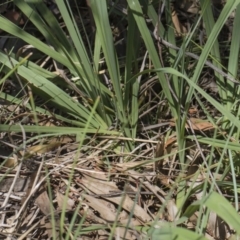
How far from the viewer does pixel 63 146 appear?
1.74 metres

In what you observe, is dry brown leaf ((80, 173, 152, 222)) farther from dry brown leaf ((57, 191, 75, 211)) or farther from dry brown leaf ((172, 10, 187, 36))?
dry brown leaf ((172, 10, 187, 36))

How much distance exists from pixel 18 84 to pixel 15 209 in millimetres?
444

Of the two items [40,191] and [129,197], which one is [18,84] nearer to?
[40,191]

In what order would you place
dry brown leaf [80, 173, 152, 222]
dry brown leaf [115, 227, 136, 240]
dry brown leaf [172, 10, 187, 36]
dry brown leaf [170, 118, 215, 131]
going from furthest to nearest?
Result: dry brown leaf [172, 10, 187, 36]
dry brown leaf [170, 118, 215, 131]
dry brown leaf [80, 173, 152, 222]
dry brown leaf [115, 227, 136, 240]

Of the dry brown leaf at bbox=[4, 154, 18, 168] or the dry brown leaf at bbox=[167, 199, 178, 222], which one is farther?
the dry brown leaf at bbox=[4, 154, 18, 168]

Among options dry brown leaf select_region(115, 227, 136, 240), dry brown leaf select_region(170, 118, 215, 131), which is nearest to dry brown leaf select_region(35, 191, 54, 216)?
dry brown leaf select_region(115, 227, 136, 240)

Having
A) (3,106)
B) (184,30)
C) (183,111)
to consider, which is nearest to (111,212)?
(183,111)

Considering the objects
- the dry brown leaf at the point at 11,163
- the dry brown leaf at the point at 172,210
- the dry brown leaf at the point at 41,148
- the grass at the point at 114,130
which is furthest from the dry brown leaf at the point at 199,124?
the dry brown leaf at the point at 11,163

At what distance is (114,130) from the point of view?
1.72m

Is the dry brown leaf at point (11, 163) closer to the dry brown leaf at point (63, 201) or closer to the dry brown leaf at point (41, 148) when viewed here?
the dry brown leaf at point (41, 148)

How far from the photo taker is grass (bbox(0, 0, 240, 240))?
5.11 feet

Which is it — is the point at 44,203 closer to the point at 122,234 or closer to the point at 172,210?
the point at 122,234

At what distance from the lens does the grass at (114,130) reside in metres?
1.56

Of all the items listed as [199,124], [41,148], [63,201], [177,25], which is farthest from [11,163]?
[177,25]
